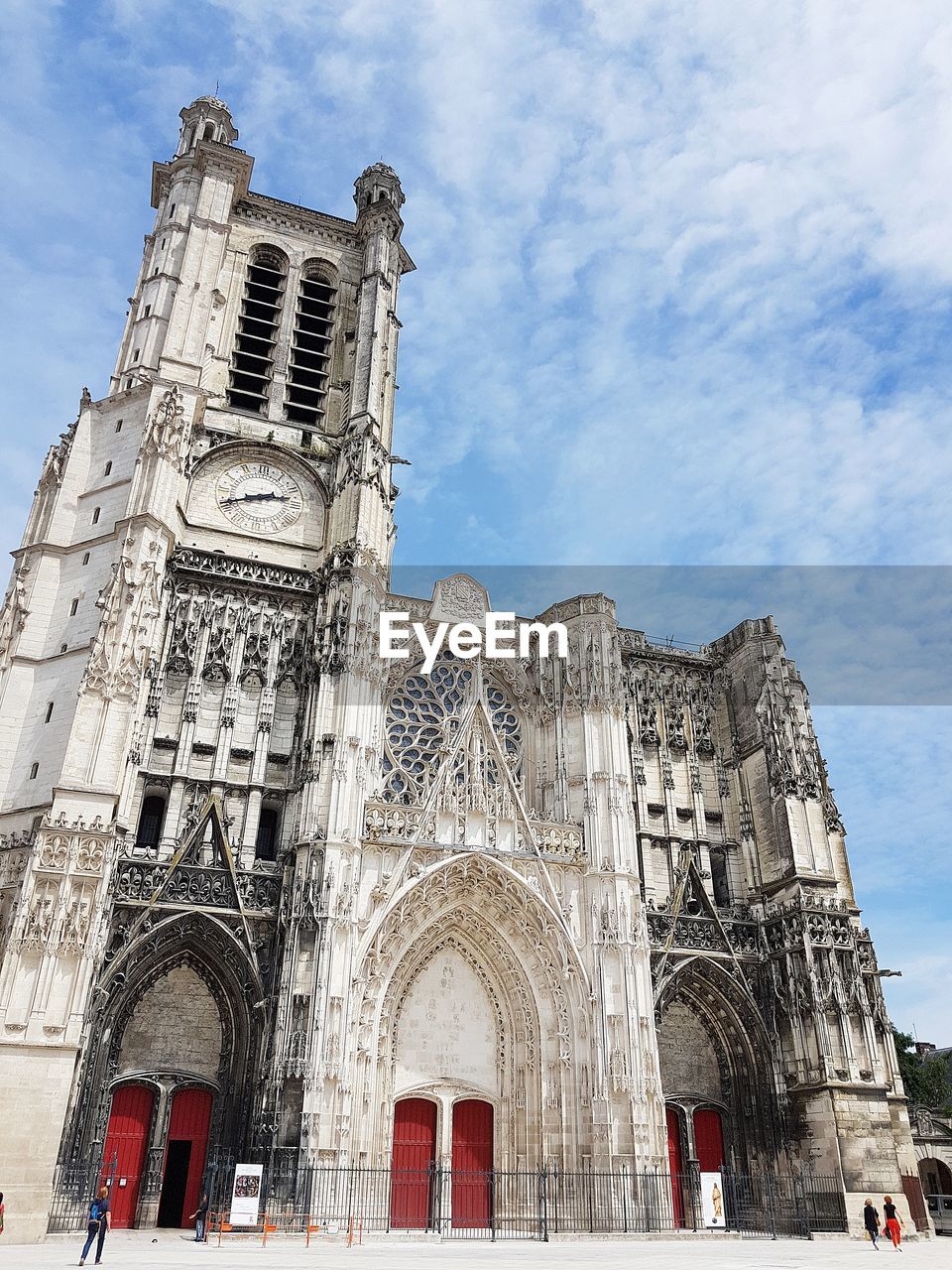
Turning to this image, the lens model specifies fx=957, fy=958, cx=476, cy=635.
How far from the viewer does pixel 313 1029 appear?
715 inches

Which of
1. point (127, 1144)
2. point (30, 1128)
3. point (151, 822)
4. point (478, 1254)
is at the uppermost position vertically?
point (151, 822)

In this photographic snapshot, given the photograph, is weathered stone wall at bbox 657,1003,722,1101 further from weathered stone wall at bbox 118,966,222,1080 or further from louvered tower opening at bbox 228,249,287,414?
louvered tower opening at bbox 228,249,287,414

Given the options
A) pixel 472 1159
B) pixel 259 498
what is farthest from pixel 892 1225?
pixel 259 498

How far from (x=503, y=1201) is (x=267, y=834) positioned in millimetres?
9142

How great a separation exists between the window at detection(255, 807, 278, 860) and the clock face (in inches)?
313

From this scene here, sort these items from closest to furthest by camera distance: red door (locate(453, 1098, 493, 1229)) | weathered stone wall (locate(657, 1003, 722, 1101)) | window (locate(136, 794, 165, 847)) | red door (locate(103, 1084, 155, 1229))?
red door (locate(103, 1084, 155, 1229)) → red door (locate(453, 1098, 493, 1229)) → window (locate(136, 794, 165, 847)) → weathered stone wall (locate(657, 1003, 722, 1101))

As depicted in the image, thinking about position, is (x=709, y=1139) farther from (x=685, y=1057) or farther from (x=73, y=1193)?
(x=73, y=1193)

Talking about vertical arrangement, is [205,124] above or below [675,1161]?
above

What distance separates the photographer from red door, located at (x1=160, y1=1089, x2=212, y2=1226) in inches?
712

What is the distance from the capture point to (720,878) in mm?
25188

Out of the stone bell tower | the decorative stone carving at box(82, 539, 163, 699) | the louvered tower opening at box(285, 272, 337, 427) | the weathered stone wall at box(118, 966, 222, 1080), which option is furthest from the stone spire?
the weathered stone wall at box(118, 966, 222, 1080)

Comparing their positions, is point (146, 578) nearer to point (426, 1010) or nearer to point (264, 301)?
point (426, 1010)

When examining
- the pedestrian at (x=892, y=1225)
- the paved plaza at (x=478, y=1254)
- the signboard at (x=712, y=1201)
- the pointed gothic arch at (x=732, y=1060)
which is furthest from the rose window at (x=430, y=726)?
the pedestrian at (x=892, y=1225)

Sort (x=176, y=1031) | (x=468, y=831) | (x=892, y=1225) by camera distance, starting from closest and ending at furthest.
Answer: (x=892, y=1225) → (x=176, y=1031) → (x=468, y=831)
